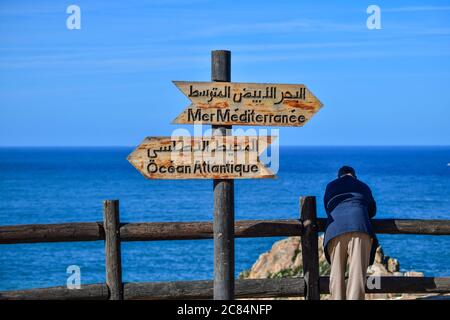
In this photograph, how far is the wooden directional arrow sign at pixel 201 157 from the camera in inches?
313

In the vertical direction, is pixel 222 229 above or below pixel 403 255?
above

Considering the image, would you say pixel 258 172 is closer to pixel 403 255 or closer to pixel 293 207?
pixel 403 255

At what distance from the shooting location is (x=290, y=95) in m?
8.05

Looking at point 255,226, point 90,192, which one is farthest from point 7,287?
point 90,192

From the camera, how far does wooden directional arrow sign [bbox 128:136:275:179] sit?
26.1 feet

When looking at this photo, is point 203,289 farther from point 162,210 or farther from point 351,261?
point 162,210

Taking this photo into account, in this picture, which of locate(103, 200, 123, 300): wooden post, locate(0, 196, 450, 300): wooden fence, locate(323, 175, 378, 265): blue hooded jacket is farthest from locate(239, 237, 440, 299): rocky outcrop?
locate(103, 200, 123, 300): wooden post

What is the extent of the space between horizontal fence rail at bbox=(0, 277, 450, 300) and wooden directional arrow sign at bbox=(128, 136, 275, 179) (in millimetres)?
1665

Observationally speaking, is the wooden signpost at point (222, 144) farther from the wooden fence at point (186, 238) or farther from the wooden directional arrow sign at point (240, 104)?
the wooden fence at point (186, 238)

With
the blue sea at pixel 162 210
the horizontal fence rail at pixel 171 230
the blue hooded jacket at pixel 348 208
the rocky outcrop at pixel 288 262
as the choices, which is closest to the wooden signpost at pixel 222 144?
the horizontal fence rail at pixel 171 230

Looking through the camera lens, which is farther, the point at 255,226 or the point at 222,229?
the point at 255,226

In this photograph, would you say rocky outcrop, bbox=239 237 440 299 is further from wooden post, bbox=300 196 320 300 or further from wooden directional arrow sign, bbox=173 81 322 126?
wooden directional arrow sign, bbox=173 81 322 126
